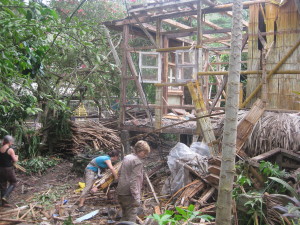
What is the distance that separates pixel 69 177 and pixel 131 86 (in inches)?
210

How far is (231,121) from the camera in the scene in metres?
3.80

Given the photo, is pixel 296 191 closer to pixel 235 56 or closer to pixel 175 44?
pixel 235 56


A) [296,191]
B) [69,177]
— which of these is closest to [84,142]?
[69,177]

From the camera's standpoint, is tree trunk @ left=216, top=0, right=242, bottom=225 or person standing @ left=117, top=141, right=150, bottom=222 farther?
person standing @ left=117, top=141, right=150, bottom=222

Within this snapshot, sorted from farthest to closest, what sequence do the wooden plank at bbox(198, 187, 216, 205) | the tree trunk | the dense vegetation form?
the dense vegetation, the wooden plank at bbox(198, 187, 216, 205), the tree trunk

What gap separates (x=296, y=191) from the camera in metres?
4.99

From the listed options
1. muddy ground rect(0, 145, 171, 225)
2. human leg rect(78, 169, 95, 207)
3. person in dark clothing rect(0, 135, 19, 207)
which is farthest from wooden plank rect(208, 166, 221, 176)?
person in dark clothing rect(0, 135, 19, 207)

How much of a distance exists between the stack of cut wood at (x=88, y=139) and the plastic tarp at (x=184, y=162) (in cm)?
522

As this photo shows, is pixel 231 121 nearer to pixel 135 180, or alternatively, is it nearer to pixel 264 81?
pixel 135 180

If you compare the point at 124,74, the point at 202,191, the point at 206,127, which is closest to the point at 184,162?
the point at 202,191

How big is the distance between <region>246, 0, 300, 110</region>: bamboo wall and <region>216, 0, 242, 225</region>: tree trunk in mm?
5133

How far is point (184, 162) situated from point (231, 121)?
363cm

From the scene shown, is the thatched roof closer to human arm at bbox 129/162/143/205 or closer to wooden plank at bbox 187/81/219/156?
wooden plank at bbox 187/81/219/156

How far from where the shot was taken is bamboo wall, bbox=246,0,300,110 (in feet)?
27.7
